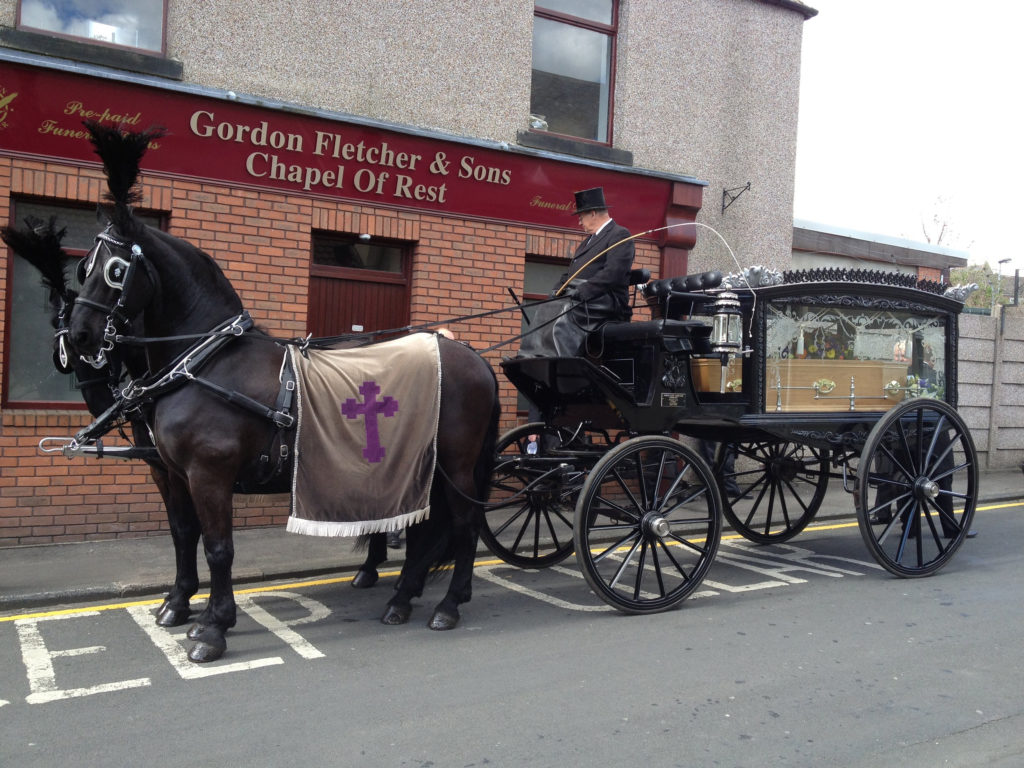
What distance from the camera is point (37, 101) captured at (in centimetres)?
702

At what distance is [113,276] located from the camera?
14.5 ft

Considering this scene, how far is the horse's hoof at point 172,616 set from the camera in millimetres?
5164

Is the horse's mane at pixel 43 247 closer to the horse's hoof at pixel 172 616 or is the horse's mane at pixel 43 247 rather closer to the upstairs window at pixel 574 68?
the horse's hoof at pixel 172 616

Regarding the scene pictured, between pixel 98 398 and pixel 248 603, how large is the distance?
5.38ft

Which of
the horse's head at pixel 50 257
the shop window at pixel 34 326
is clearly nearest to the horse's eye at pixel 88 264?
the horse's head at pixel 50 257

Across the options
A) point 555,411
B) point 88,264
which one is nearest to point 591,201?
point 555,411

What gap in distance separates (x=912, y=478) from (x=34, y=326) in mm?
7296

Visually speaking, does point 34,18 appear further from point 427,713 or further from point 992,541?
point 992,541

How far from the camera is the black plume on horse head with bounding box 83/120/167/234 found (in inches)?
169

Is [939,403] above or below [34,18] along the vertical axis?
below

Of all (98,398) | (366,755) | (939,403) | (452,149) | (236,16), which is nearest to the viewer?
(366,755)

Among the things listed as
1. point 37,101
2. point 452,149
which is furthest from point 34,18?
point 452,149

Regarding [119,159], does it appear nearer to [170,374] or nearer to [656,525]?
[170,374]

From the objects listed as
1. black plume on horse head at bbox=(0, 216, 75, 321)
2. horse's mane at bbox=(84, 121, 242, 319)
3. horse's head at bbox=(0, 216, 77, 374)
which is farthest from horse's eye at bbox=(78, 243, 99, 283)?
black plume on horse head at bbox=(0, 216, 75, 321)
